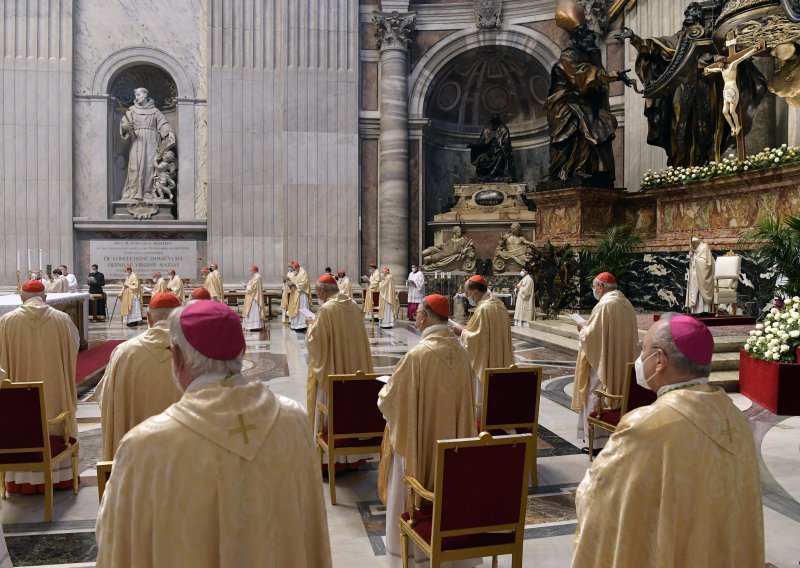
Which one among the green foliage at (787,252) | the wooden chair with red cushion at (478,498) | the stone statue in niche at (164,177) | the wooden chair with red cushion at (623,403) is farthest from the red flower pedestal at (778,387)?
the stone statue in niche at (164,177)

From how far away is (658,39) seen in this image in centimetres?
1398

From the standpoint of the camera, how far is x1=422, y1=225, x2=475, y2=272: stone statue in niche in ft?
62.0

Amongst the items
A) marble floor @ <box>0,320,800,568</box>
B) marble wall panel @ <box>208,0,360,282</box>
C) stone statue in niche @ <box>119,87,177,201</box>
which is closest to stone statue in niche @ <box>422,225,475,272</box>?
marble wall panel @ <box>208,0,360,282</box>

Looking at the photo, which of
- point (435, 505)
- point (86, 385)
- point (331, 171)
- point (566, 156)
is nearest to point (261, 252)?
point (331, 171)

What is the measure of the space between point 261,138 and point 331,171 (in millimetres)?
2145

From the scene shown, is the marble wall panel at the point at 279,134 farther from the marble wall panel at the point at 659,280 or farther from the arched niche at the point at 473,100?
the marble wall panel at the point at 659,280

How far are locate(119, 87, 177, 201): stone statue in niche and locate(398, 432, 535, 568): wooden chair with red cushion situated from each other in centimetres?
1794

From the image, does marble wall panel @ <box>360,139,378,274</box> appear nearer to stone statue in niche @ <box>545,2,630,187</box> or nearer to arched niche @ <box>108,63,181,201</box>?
arched niche @ <box>108,63,181,201</box>

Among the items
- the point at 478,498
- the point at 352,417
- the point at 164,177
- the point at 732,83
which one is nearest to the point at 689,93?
the point at 732,83

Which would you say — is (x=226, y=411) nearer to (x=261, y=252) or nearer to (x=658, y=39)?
(x=658, y=39)

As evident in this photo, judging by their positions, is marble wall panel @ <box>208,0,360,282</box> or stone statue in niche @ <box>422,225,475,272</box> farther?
stone statue in niche @ <box>422,225,475,272</box>

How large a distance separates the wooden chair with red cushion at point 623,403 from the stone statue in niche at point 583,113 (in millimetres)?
10551

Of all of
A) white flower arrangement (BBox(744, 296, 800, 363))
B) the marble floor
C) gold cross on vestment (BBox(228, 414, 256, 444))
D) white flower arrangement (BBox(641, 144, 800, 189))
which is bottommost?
the marble floor

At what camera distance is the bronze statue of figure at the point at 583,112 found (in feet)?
49.3
